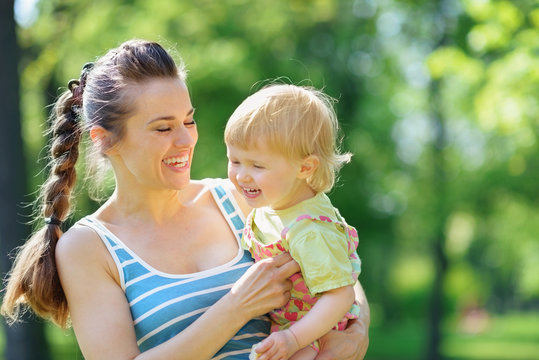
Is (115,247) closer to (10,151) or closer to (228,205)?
(228,205)

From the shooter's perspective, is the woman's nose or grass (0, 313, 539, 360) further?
grass (0, 313, 539, 360)

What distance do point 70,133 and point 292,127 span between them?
102cm

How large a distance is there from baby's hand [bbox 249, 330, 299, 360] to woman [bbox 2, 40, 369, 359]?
6.6 inches

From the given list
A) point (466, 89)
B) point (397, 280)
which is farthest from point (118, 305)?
point (397, 280)

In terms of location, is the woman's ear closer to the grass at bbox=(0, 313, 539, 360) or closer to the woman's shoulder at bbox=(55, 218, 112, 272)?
the woman's shoulder at bbox=(55, 218, 112, 272)

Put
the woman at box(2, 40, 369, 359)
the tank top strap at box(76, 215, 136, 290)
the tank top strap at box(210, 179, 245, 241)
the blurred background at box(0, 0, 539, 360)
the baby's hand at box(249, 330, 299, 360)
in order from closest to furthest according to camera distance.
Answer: the baby's hand at box(249, 330, 299, 360)
the woman at box(2, 40, 369, 359)
the tank top strap at box(76, 215, 136, 290)
the tank top strap at box(210, 179, 245, 241)
the blurred background at box(0, 0, 539, 360)

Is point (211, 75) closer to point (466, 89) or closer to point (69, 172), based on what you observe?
point (466, 89)

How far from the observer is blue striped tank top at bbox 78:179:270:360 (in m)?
2.81

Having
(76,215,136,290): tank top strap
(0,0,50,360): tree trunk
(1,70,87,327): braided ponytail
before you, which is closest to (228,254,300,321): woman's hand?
(76,215,136,290): tank top strap

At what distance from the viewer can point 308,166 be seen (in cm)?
278

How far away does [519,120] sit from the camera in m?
7.96

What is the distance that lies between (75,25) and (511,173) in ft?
28.0

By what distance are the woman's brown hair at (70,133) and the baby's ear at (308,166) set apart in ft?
2.17

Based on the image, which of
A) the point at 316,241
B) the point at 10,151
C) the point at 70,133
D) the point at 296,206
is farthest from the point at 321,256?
the point at 10,151
